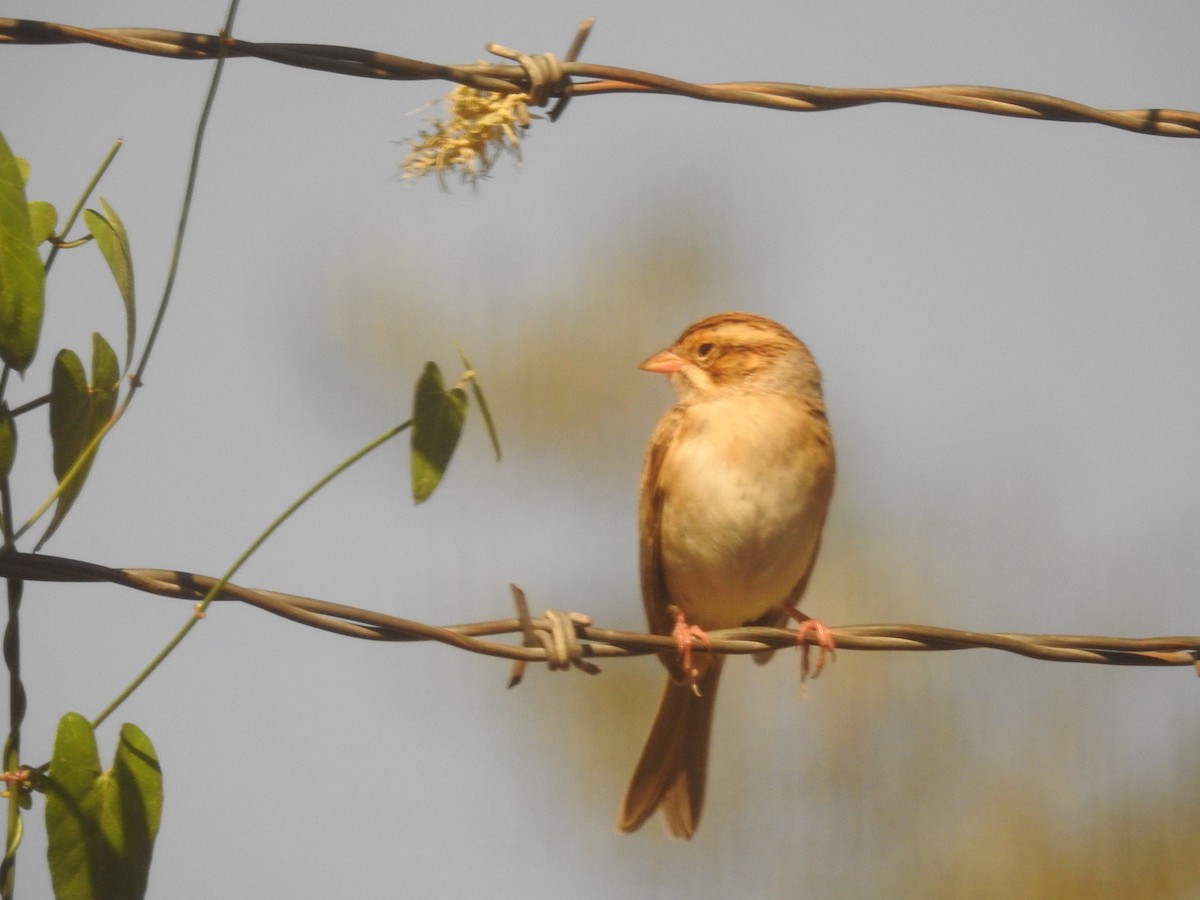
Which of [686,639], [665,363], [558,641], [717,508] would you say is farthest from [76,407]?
[665,363]

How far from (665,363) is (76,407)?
7.98 feet

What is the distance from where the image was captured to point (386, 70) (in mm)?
2494

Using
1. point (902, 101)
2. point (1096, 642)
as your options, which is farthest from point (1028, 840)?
point (902, 101)

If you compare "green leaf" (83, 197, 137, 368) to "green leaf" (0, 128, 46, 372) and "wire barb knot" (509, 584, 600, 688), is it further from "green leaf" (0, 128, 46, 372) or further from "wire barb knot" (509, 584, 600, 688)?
"wire barb knot" (509, 584, 600, 688)

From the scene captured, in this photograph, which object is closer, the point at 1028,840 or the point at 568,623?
the point at 568,623

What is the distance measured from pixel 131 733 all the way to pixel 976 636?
1.63 metres

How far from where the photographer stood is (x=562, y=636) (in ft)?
8.14

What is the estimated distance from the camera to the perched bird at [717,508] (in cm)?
397

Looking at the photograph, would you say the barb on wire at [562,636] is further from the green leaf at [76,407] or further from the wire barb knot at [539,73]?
the wire barb knot at [539,73]

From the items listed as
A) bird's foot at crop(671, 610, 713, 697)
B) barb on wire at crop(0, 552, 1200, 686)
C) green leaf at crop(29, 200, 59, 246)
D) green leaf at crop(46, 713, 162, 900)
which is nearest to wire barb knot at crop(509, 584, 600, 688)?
barb on wire at crop(0, 552, 1200, 686)

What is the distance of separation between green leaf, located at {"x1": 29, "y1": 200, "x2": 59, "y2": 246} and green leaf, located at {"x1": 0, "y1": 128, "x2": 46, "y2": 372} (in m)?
0.19

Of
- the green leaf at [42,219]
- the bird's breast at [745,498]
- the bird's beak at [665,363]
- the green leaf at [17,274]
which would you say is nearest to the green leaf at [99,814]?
the green leaf at [17,274]

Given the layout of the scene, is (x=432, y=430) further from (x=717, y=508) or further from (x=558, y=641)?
(x=717, y=508)

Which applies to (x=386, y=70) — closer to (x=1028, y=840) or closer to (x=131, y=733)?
(x=131, y=733)
